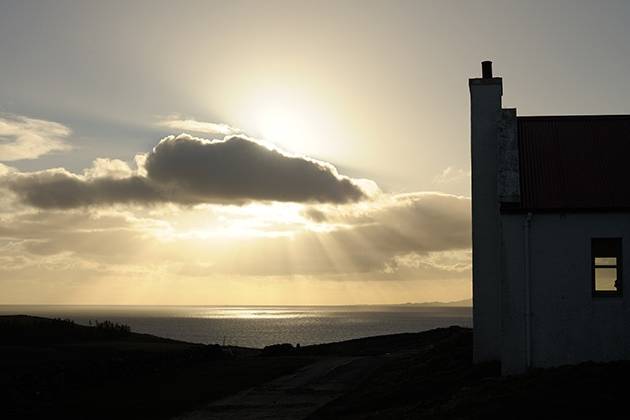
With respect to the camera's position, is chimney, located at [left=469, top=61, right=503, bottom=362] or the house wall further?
chimney, located at [left=469, top=61, right=503, bottom=362]

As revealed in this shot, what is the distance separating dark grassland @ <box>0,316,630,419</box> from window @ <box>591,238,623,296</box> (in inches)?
102

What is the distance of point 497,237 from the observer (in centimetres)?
2864

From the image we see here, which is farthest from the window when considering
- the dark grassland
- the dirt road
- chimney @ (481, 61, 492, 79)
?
the dirt road

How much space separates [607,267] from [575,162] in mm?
4189

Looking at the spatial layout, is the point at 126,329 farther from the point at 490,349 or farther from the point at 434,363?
the point at 490,349

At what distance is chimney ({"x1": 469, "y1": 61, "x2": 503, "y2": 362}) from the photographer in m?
28.4

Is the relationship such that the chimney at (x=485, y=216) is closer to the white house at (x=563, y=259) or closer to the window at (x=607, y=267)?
the white house at (x=563, y=259)

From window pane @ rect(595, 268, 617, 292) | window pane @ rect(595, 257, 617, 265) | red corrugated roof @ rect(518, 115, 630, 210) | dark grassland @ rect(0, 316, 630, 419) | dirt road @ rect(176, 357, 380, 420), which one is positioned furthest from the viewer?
window pane @ rect(595, 257, 617, 265)

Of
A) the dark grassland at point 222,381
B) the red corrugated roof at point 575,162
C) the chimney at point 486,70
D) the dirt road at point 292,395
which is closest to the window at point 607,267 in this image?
the red corrugated roof at point 575,162

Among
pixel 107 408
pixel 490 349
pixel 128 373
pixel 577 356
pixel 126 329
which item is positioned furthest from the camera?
pixel 126 329

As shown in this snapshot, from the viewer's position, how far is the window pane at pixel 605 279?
24575 mm

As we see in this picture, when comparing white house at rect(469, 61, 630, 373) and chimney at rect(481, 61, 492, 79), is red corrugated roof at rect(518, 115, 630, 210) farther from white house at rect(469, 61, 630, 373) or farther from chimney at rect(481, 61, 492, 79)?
chimney at rect(481, 61, 492, 79)

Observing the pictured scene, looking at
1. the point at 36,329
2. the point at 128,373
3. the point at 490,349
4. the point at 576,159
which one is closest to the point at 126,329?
the point at 36,329

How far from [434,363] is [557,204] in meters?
9.87
